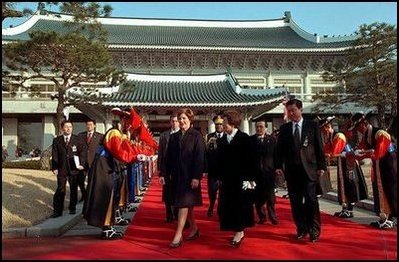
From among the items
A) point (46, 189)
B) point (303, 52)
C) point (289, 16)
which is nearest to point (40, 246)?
point (46, 189)

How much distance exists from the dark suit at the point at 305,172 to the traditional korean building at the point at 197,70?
14457 millimetres

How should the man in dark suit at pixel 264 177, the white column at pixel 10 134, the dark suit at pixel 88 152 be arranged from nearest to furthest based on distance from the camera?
the man in dark suit at pixel 264 177 → the dark suit at pixel 88 152 → the white column at pixel 10 134

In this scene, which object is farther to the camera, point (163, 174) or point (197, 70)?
point (197, 70)

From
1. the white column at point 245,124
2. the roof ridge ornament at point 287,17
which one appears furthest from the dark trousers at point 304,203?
the roof ridge ornament at point 287,17

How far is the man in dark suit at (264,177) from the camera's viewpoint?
6332 millimetres

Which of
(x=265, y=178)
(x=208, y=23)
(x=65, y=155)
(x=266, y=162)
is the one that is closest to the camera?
(x=265, y=178)

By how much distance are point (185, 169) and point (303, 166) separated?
4.78ft

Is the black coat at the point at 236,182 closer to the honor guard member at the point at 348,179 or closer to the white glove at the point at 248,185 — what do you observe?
the white glove at the point at 248,185

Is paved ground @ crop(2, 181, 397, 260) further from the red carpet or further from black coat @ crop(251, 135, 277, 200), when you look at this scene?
black coat @ crop(251, 135, 277, 200)

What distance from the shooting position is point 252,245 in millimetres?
4727

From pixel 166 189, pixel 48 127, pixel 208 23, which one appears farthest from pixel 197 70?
pixel 166 189

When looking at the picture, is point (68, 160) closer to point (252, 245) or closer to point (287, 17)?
point (252, 245)

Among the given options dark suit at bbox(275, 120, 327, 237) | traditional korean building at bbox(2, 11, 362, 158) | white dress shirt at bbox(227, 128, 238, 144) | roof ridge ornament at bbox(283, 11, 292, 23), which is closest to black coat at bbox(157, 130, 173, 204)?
white dress shirt at bbox(227, 128, 238, 144)

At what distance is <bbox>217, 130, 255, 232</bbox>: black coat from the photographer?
480 centimetres
